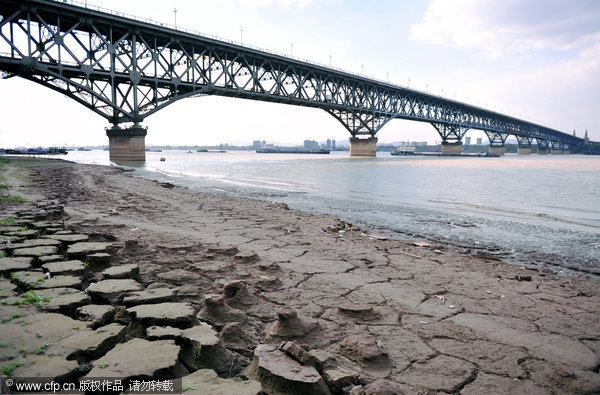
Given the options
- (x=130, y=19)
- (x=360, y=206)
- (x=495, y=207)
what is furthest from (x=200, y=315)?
(x=130, y=19)

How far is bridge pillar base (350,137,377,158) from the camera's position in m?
80.2

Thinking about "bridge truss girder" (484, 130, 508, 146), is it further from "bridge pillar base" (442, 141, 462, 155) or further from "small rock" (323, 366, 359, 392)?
"small rock" (323, 366, 359, 392)

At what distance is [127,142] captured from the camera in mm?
46625

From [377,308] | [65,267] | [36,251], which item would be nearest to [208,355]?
[377,308]

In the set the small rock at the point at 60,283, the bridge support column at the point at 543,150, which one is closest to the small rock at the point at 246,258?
the small rock at the point at 60,283

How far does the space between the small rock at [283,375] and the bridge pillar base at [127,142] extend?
4837cm

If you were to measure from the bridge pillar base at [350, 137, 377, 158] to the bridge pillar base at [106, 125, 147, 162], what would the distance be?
154ft

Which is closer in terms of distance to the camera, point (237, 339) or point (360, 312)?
point (237, 339)

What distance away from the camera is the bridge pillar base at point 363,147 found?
3157 inches

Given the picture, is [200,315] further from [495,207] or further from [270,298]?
[495,207]

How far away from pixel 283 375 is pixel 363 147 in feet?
266

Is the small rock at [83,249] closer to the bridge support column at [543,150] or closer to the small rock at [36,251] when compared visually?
the small rock at [36,251]

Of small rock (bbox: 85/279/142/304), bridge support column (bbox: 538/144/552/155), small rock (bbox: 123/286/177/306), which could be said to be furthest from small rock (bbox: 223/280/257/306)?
bridge support column (bbox: 538/144/552/155)

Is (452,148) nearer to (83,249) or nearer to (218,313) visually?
(83,249)
